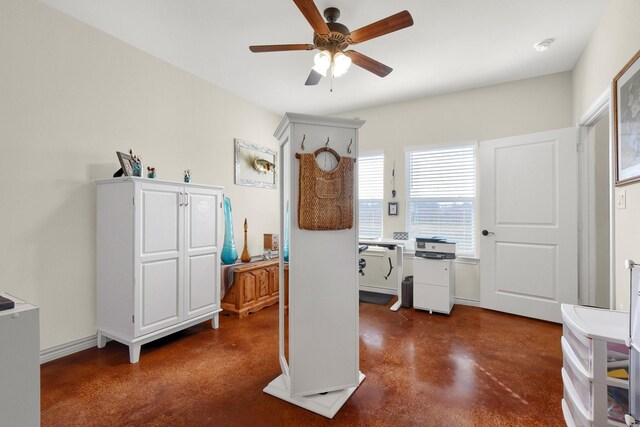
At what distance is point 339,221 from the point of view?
1843 mm

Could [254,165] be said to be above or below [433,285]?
above

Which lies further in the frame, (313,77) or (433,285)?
(433,285)

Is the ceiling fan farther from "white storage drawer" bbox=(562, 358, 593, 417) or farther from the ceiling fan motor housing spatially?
"white storage drawer" bbox=(562, 358, 593, 417)

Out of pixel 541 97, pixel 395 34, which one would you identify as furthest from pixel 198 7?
pixel 541 97

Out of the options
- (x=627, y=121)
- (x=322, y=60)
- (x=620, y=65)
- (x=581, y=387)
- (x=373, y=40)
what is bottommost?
(x=581, y=387)

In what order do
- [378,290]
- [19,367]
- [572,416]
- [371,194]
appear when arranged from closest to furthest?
[19,367], [572,416], [378,290], [371,194]

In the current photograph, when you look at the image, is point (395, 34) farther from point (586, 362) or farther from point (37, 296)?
point (37, 296)

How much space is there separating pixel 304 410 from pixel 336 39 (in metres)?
2.45

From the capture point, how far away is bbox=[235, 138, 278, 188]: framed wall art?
13.3 feet

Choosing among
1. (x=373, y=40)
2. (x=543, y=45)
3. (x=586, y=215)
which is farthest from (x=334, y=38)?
(x=586, y=215)

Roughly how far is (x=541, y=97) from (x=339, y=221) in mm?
3219

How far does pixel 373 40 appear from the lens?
270 cm

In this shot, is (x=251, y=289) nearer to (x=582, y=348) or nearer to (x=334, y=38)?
(x=334, y=38)

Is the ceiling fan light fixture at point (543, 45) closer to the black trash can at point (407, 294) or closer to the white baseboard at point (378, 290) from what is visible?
the black trash can at point (407, 294)
